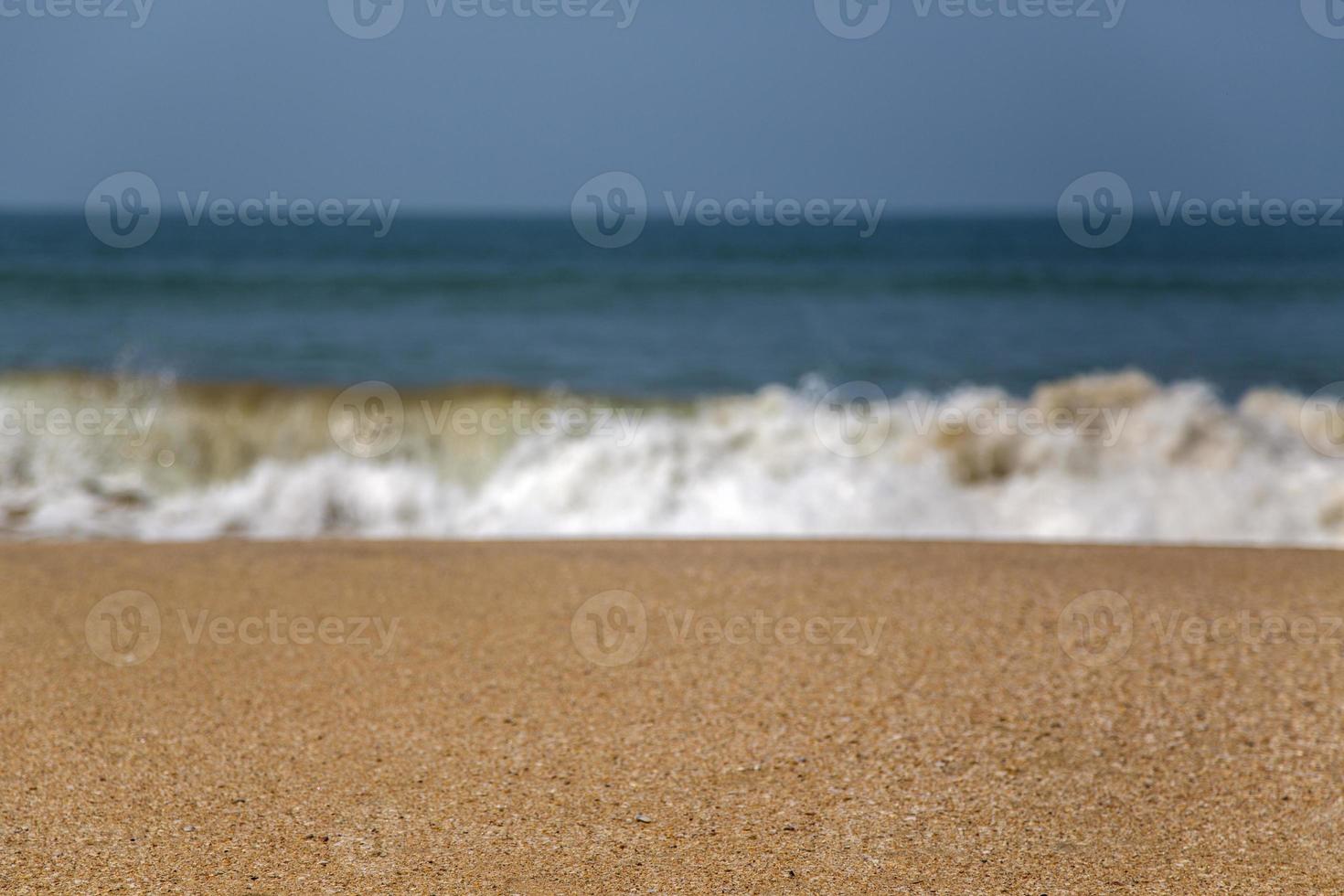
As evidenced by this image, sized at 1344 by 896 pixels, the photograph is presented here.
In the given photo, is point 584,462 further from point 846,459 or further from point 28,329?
point 28,329

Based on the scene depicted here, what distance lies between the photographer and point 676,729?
3908 mm

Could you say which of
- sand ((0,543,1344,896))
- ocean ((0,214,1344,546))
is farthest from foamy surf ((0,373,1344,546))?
sand ((0,543,1344,896))

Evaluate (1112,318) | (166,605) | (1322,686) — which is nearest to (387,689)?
(166,605)

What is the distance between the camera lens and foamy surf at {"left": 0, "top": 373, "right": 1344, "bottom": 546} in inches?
356

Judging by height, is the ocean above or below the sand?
above

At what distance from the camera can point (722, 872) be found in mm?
2953

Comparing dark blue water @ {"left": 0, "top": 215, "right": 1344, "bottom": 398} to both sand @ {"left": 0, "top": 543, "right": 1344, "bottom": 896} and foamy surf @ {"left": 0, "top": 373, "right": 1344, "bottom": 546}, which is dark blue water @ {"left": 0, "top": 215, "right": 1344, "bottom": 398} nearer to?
foamy surf @ {"left": 0, "top": 373, "right": 1344, "bottom": 546}

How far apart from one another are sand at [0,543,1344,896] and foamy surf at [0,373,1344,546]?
292 cm

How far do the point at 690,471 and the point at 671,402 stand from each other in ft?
10.00

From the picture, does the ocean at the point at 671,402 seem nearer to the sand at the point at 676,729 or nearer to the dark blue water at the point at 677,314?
the dark blue water at the point at 677,314

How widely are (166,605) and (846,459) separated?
586cm

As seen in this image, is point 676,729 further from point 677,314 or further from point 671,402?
point 677,314

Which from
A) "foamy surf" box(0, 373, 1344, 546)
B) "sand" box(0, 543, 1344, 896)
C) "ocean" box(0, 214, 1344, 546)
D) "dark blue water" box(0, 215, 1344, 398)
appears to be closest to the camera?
"sand" box(0, 543, 1344, 896)

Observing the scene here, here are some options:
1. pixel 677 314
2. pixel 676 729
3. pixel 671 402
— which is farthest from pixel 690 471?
pixel 677 314
